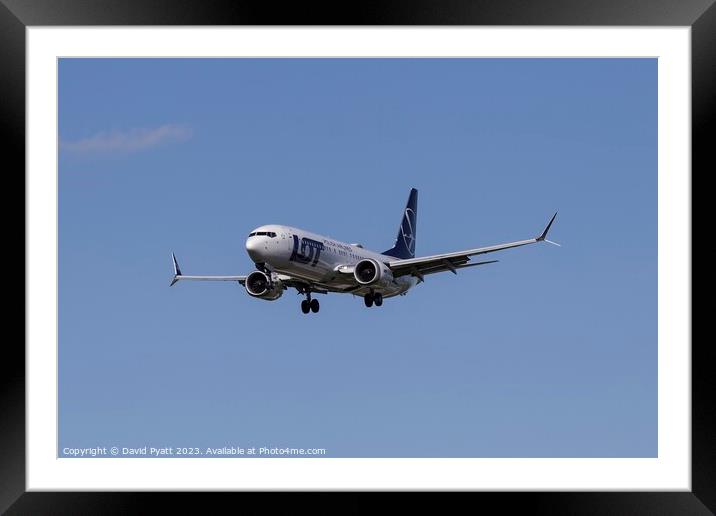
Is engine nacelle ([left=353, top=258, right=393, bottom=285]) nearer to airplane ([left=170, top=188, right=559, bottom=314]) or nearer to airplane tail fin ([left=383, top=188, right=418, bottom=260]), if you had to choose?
airplane ([left=170, top=188, right=559, bottom=314])

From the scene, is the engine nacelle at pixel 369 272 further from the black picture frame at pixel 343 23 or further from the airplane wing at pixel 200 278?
the black picture frame at pixel 343 23

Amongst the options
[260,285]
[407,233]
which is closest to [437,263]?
[260,285]

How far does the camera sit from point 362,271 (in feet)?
130

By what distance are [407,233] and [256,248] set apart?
66.1ft

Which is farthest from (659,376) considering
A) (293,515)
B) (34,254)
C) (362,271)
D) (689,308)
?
(362,271)

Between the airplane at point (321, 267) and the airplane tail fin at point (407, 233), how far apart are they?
9.64 meters

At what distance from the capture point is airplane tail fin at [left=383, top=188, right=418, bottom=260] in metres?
54.0

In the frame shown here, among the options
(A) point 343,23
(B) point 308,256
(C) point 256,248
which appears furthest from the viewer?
(B) point 308,256

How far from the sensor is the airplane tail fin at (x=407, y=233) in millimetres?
53969

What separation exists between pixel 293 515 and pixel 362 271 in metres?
22.7

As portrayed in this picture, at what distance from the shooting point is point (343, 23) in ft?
57.2

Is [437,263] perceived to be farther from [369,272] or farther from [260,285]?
[260,285]

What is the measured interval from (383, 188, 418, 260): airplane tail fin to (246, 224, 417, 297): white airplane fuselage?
11173 mm

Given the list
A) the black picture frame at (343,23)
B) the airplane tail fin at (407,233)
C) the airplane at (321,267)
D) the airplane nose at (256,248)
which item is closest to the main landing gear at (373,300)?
the airplane at (321,267)
